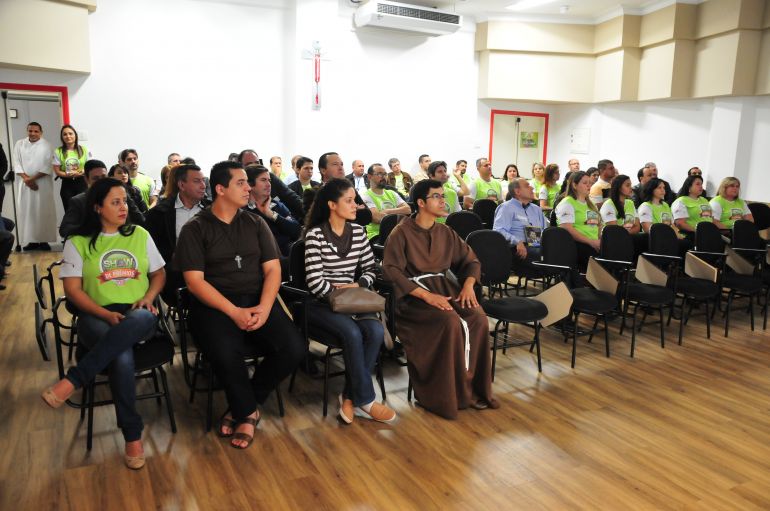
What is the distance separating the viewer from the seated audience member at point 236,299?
2881mm

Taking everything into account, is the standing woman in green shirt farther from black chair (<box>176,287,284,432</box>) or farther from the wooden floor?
black chair (<box>176,287,284,432</box>)

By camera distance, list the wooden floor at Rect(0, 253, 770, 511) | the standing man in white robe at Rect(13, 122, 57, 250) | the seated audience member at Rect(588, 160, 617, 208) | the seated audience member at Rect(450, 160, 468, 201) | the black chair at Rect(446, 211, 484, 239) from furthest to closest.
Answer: the seated audience member at Rect(450, 160, 468, 201) < the standing man in white robe at Rect(13, 122, 57, 250) < the seated audience member at Rect(588, 160, 617, 208) < the black chair at Rect(446, 211, 484, 239) < the wooden floor at Rect(0, 253, 770, 511)

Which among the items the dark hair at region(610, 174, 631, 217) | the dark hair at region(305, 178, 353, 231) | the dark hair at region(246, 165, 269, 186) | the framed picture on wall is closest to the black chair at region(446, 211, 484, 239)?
the dark hair at region(610, 174, 631, 217)

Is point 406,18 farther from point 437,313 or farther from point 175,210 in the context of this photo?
point 437,313

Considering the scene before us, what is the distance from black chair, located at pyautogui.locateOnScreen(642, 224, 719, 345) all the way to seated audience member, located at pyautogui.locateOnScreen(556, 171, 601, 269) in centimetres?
45

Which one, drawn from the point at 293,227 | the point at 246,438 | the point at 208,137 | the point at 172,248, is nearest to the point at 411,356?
the point at 246,438

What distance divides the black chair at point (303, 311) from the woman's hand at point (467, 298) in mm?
593

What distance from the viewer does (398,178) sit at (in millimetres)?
9141

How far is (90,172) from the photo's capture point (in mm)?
4449

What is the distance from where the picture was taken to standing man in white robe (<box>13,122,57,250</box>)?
7699mm

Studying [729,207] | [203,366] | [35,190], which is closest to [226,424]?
[203,366]

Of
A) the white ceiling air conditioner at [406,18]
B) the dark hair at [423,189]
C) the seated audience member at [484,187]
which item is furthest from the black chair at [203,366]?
the white ceiling air conditioner at [406,18]

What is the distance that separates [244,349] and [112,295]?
0.70 m

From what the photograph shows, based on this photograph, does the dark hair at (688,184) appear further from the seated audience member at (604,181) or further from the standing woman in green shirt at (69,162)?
the standing woman in green shirt at (69,162)
